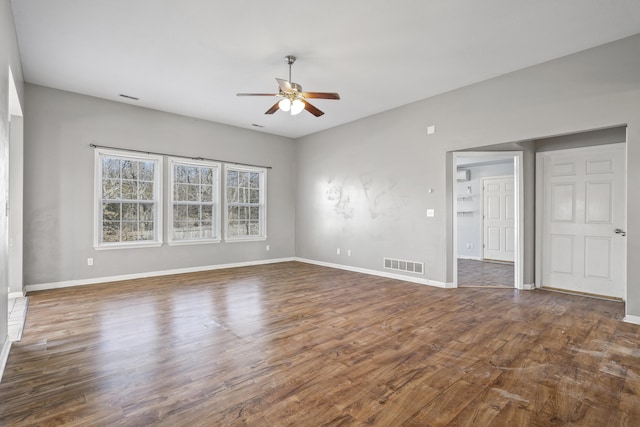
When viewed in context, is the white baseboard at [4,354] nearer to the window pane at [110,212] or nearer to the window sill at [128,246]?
the window sill at [128,246]

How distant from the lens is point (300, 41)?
3.49 m

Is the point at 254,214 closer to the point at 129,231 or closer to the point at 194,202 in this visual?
the point at 194,202

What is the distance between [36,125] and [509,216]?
30.9 feet

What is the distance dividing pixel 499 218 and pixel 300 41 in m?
6.66

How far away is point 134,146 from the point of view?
5.54 m

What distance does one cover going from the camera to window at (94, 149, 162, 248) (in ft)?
17.2

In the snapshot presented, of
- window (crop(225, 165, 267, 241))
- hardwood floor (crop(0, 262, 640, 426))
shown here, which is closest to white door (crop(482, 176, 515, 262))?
hardwood floor (crop(0, 262, 640, 426))

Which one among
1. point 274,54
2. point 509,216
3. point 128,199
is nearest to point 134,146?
point 128,199

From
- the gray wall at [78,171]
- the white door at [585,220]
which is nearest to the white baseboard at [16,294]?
the gray wall at [78,171]

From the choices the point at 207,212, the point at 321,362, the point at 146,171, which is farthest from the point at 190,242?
the point at 321,362

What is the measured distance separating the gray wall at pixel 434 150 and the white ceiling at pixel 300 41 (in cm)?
29

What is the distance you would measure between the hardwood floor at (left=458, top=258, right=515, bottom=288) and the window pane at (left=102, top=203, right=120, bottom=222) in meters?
5.93

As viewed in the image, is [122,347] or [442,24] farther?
[442,24]

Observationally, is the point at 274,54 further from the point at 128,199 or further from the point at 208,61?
the point at 128,199
